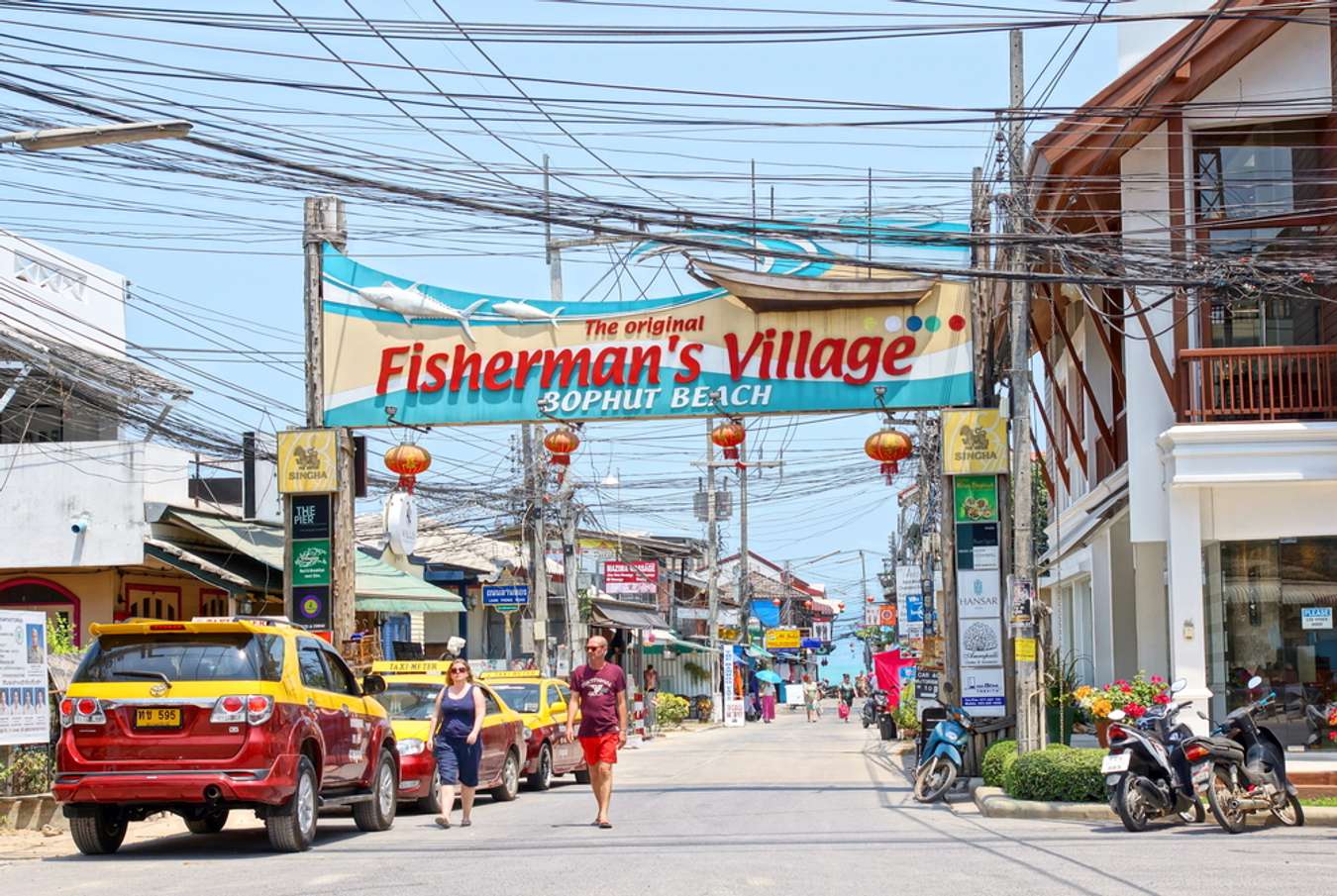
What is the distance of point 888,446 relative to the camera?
22.6m

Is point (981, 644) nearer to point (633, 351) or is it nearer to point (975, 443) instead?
point (975, 443)

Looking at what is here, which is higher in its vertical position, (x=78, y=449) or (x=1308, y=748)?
(x=78, y=449)

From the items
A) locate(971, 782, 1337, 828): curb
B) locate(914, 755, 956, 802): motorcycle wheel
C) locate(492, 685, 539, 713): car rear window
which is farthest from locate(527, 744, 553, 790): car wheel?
locate(971, 782, 1337, 828): curb

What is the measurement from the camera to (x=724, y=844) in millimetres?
14406

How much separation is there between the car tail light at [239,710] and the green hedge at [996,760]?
9.52m

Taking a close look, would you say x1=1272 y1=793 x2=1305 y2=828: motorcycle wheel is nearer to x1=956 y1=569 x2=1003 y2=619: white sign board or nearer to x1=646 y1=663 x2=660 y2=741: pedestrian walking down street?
x1=956 y1=569 x2=1003 y2=619: white sign board

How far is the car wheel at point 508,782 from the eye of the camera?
21359 millimetres

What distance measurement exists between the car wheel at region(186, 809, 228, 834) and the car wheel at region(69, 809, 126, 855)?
649 mm

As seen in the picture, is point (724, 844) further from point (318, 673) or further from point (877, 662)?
point (877, 662)

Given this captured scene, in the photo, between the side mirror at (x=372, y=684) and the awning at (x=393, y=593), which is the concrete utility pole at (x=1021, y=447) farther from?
the awning at (x=393, y=593)

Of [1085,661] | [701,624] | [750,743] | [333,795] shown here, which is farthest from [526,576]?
[701,624]

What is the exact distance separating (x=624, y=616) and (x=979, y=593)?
32468 mm

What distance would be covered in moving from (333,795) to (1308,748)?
37.6ft

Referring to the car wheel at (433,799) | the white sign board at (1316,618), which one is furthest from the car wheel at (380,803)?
the white sign board at (1316,618)
